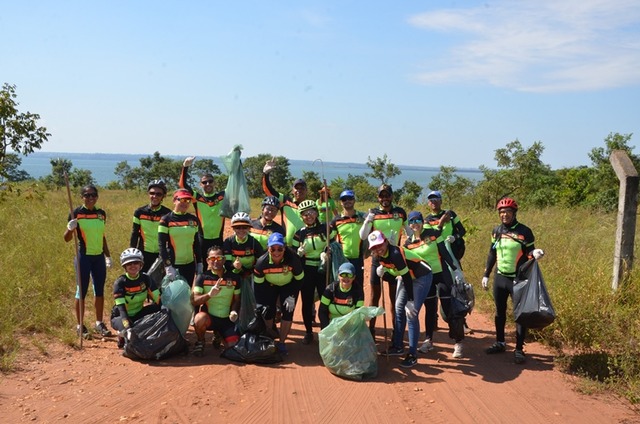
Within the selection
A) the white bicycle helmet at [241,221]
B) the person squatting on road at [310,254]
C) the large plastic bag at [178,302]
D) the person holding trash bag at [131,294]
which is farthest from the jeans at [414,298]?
the person holding trash bag at [131,294]

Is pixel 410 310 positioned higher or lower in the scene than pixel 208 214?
lower

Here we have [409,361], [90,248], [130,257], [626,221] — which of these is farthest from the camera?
[626,221]

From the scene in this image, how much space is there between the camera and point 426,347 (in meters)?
6.91

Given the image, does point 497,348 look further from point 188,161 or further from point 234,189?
point 188,161

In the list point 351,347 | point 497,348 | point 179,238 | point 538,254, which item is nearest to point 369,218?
point 351,347

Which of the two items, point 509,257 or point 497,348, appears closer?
point 509,257

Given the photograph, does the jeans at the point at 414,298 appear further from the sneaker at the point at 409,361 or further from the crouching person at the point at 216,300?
the crouching person at the point at 216,300

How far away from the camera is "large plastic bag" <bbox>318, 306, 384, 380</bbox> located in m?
5.93

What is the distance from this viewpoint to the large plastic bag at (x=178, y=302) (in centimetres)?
658

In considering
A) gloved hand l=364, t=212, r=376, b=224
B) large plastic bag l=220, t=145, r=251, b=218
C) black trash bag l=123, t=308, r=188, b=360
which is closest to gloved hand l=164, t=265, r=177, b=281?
black trash bag l=123, t=308, r=188, b=360

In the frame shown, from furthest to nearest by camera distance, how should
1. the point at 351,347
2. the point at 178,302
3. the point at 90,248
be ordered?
1. the point at 90,248
2. the point at 178,302
3. the point at 351,347

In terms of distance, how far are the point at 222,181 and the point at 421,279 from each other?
22742 mm

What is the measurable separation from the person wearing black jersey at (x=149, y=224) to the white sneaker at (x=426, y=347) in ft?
12.3

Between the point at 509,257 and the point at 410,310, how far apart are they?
1.47 metres
